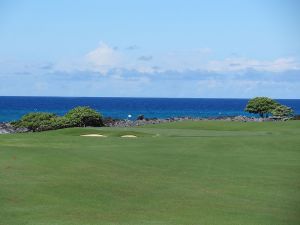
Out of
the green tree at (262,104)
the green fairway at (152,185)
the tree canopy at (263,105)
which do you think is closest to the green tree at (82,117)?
the tree canopy at (263,105)

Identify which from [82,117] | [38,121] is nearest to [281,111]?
[82,117]

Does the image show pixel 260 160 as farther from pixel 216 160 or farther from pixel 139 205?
pixel 139 205

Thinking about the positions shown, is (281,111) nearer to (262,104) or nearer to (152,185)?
(262,104)

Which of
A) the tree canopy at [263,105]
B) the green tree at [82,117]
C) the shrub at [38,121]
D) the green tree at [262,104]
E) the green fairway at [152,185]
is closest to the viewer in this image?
the green fairway at [152,185]

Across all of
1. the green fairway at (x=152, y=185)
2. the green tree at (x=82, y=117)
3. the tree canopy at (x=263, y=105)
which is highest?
the tree canopy at (x=263, y=105)

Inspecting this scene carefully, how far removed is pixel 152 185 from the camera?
54.5ft

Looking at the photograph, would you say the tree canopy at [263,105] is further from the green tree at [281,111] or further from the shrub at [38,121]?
the shrub at [38,121]

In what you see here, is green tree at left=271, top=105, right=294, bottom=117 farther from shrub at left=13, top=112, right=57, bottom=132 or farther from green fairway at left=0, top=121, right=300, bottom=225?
green fairway at left=0, top=121, right=300, bottom=225

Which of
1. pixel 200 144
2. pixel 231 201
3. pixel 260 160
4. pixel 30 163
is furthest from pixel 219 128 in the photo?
pixel 231 201

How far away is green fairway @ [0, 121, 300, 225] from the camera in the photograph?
12.9 metres

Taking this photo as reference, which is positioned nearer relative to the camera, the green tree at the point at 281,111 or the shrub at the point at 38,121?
the shrub at the point at 38,121

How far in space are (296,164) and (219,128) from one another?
24.9 meters

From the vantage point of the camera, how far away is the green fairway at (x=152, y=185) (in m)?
12.9

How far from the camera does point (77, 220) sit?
40.1ft
